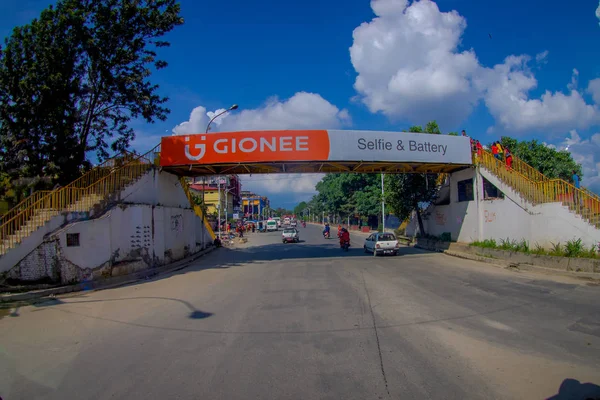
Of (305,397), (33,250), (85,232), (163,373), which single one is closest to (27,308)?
(33,250)

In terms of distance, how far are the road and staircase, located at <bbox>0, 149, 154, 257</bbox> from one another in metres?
3.01

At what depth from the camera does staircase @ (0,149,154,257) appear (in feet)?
39.9

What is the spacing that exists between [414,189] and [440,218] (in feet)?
9.20

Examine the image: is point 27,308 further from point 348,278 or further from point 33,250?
point 348,278

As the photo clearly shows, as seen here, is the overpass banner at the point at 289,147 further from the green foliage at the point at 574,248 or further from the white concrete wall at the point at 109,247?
the green foliage at the point at 574,248

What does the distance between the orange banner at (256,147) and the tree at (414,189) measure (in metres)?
10.9

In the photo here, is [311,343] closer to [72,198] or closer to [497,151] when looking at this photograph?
[72,198]

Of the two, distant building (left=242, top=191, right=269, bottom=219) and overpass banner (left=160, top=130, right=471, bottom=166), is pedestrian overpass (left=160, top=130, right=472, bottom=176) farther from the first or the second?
distant building (left=242, top=191, right=269, bottom=219)

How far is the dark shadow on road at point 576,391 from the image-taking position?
4160 mm

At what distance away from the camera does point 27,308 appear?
9891 millimetres

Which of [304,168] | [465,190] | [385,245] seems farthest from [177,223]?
[465,190]

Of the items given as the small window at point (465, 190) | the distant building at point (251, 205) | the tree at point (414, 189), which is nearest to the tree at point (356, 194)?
the tree at point (414, 189)

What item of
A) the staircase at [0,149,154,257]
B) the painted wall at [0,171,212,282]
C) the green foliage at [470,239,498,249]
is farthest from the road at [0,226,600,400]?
the green foliage at [470,239,498,249]

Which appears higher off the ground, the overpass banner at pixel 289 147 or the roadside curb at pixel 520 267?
the overpass banner at pixel 289 147
